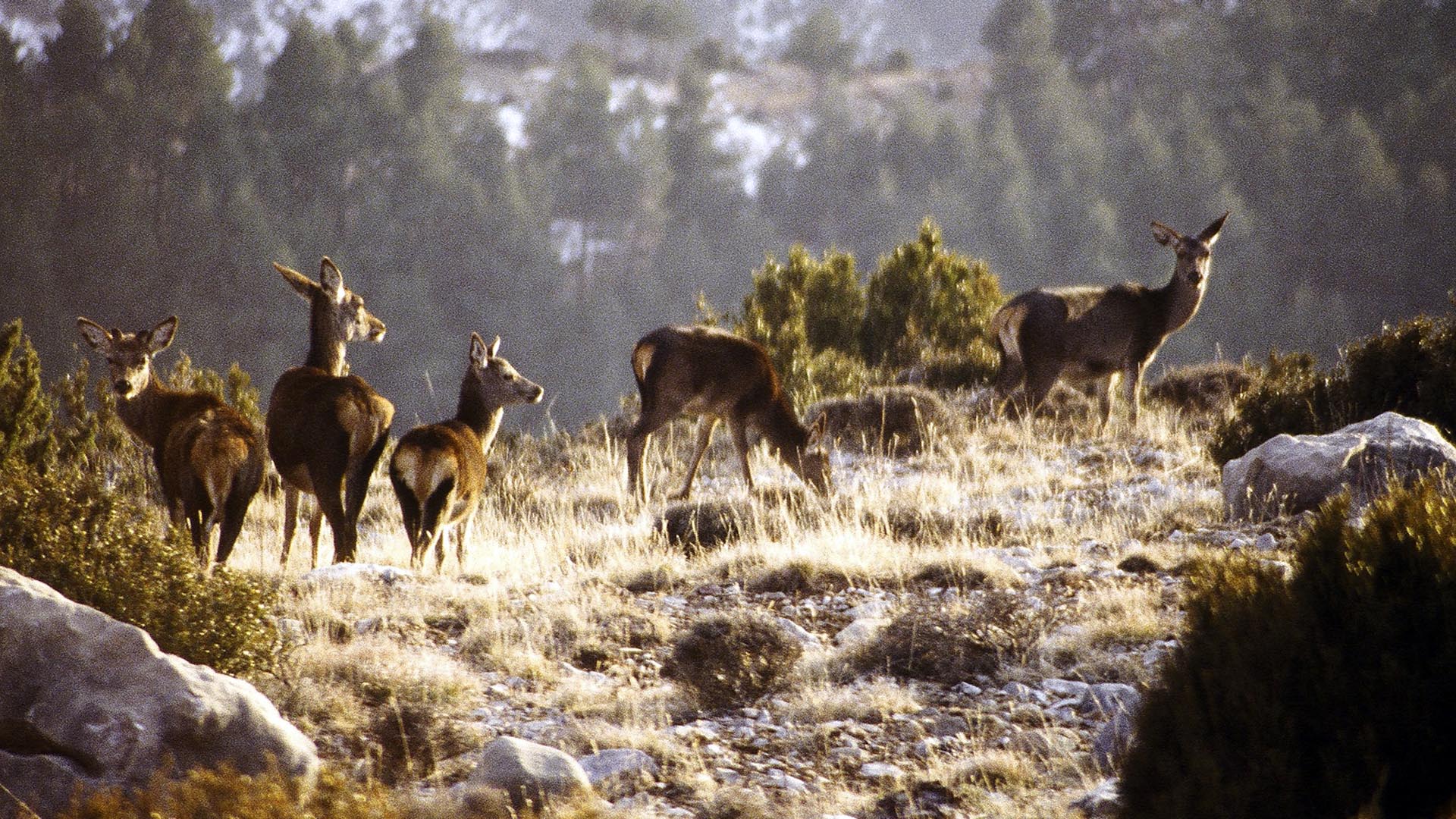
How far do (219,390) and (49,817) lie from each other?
389 inches

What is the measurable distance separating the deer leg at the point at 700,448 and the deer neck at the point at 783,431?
52cm

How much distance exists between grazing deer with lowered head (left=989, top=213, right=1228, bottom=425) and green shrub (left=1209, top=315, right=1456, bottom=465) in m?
2.21

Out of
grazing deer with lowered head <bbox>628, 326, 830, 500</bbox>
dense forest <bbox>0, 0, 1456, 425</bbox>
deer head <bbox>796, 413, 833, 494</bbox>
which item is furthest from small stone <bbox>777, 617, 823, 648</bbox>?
dense forest <bbox>0, 0, 1456, 425</bbox>

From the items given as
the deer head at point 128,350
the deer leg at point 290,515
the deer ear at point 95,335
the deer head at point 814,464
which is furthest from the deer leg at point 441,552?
the deer head at point 814,464

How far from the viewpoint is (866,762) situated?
4.56 m

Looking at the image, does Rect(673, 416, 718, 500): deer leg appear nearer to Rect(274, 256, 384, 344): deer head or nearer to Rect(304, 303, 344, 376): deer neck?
Rect(274, 256, 384, 344): deer head

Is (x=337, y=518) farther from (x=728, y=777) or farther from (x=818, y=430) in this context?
(x=818, y=430)

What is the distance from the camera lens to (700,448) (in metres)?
11.1

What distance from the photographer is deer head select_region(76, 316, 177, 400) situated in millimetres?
7906

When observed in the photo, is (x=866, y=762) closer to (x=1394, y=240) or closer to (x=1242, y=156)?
(x=1394, y=240)

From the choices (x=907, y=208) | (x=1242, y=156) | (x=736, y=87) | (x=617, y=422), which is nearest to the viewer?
(x=617, y=422)

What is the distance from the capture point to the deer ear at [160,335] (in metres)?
8.12

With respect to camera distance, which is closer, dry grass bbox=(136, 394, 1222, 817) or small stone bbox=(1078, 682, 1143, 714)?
dry grass bbox=(136, 394, 1222, 817)

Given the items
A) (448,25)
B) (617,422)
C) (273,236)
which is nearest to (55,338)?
(273,236)
